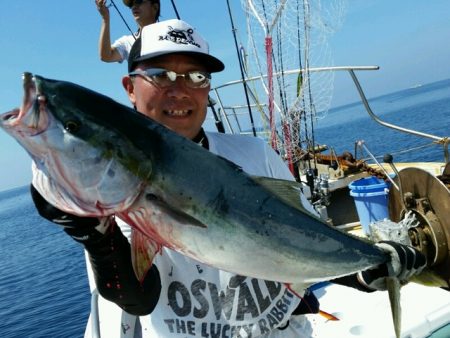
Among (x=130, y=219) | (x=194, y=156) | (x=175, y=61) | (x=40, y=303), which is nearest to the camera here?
(x=130, y=219)

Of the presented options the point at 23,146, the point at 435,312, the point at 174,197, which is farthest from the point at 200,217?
the point at 435,312

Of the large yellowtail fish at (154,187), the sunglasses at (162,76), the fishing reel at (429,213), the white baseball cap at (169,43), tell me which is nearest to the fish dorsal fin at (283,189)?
the large yellowtail fish at (154,187)

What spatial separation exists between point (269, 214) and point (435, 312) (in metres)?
3.34

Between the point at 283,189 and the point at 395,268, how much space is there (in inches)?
44.3

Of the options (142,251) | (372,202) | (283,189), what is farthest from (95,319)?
(372,202)

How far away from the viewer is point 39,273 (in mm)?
22156

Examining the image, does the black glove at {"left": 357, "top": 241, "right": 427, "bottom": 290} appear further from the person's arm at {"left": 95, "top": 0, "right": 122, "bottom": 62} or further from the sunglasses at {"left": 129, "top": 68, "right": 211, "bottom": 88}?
the person's arm at {"left": 95, "top": 0, "right": 122, "bottom": 62}

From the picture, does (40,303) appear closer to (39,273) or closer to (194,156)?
(39,273)

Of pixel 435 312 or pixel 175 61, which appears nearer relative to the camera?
pixel 175 61

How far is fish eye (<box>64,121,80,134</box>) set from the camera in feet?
5.47

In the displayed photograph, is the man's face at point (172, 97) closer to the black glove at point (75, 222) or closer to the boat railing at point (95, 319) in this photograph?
the black glove at point (75, 222)

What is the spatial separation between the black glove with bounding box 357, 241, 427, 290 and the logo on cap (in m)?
1.90

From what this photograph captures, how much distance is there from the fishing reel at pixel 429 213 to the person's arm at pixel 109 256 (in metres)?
3.11

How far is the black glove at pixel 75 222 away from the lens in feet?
6.35
